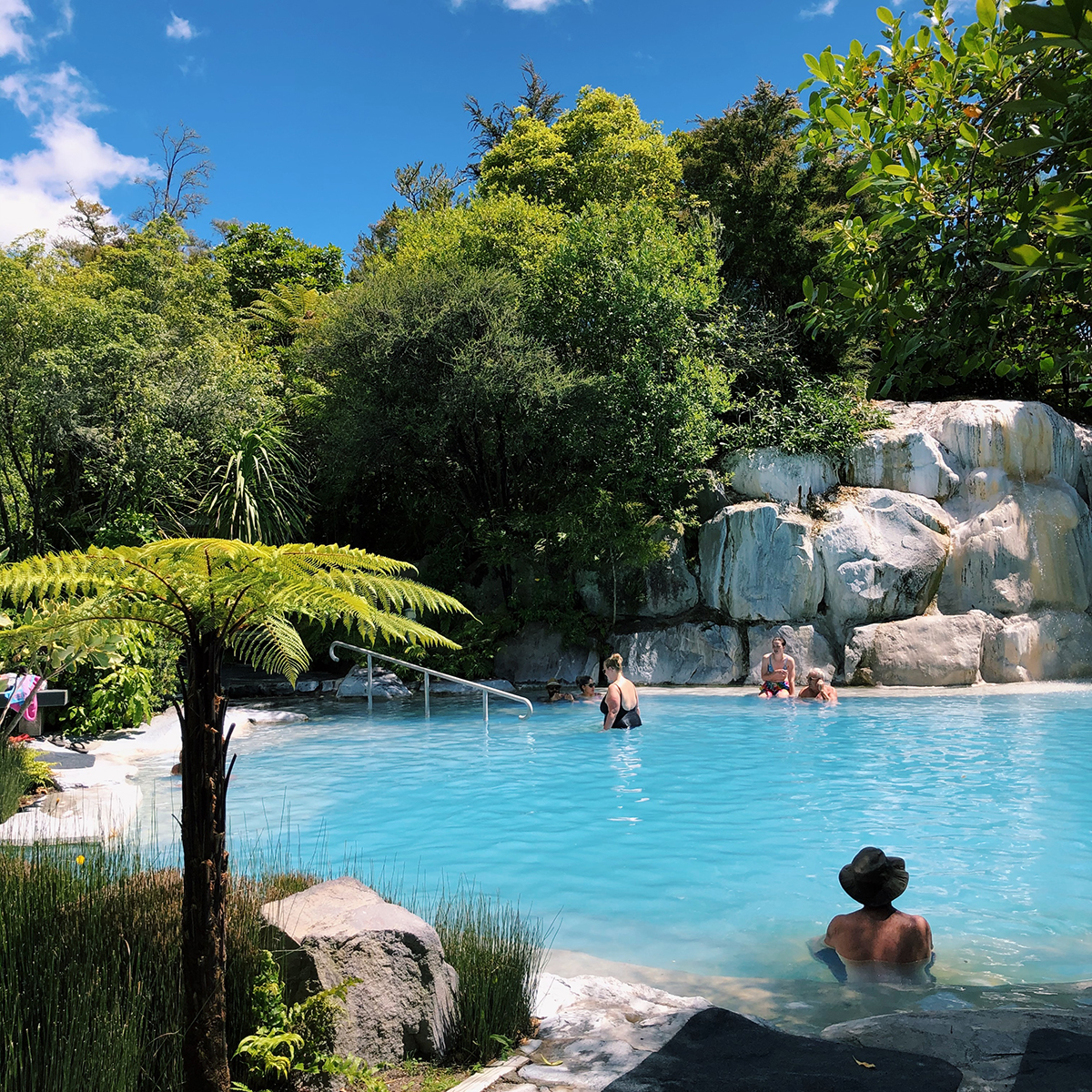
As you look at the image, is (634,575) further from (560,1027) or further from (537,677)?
(560,1027)

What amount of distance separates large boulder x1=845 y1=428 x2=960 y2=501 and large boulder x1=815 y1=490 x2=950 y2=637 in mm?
524

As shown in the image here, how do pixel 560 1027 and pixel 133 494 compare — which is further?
pixel 133 494

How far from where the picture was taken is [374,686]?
1720 centimetres

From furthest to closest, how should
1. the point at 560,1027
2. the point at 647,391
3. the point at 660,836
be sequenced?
the point at 647,391, the point at 660,836, the point at 560,1027

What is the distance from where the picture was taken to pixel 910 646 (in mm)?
16203

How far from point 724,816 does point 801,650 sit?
364 inches

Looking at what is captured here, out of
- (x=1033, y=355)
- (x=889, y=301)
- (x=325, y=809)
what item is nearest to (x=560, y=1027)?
(x=889, y=301)

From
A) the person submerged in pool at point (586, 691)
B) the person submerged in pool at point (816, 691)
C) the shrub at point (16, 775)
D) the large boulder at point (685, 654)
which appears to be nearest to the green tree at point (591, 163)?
the large boulder at point (685, 654)

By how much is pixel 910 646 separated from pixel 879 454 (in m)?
3.98

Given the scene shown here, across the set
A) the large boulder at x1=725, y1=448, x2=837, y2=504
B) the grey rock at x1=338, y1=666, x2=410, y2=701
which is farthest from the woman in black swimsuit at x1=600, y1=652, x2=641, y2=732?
the large boulder at x1=725, y1=448, x2=837, y2=504

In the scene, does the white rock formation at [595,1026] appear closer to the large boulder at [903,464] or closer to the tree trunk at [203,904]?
the tree trunk at [203,904]

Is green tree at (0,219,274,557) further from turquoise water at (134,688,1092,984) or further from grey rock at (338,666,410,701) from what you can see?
turquoise water at (134,688,1092,984)

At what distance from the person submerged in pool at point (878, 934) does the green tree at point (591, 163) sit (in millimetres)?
22448

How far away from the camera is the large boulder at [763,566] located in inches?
669
